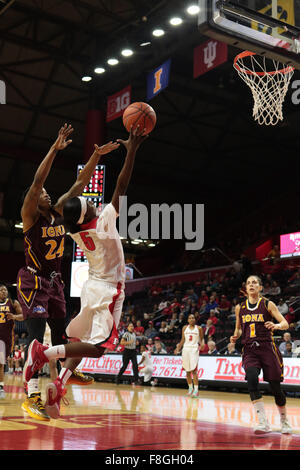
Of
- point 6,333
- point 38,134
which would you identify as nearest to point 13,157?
point 38,134

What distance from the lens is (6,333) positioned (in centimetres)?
903

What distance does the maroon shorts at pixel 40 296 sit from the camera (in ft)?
17.1

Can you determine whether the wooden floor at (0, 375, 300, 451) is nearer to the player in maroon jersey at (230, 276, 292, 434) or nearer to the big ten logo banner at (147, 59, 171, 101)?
the player in maroon jersey at (230, 276, 292, 434)

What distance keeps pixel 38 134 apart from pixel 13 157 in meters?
1.94

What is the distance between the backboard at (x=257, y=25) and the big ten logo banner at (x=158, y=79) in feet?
30.8

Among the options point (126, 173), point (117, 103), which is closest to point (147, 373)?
point (117, 103)

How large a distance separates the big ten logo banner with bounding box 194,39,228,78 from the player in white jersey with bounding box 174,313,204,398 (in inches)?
262

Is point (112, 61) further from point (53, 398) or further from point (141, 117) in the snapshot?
point (53, 398)

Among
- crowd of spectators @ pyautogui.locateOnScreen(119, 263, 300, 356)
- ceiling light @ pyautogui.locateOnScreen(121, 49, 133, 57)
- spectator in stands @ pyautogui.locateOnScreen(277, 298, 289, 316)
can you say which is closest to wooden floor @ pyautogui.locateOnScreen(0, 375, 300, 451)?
crowd of spectators @ pyautogui.locateOnScreen(119, 263, 300, 356)

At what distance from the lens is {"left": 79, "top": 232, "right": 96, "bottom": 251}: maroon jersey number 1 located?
4.67 meters

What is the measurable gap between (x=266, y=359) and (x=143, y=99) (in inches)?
711

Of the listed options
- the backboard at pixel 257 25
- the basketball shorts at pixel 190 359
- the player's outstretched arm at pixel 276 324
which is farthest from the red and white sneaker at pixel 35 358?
the basketball shorts at pixel 190 359

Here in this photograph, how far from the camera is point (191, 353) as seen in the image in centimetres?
1253
